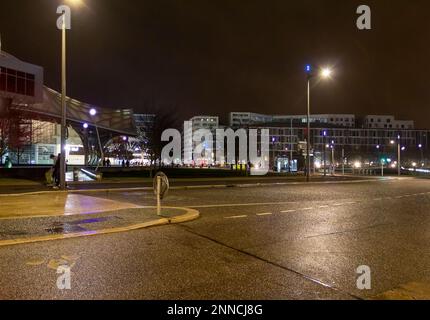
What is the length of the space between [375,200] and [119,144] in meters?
91.4

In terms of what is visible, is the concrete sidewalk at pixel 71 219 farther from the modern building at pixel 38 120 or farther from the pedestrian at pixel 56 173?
the modern building at pixel 38 120

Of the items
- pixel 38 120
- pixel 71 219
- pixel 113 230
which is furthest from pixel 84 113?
pixel 113 230

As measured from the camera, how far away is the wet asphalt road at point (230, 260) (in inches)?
225

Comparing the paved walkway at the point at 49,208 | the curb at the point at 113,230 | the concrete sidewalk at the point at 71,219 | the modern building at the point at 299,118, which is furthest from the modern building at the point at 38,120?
the modern building at the point at 299,118

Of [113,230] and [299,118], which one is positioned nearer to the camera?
[113,230]

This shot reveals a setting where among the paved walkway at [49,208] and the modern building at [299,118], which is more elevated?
the modern building at [299,118]

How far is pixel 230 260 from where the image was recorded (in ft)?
24.4

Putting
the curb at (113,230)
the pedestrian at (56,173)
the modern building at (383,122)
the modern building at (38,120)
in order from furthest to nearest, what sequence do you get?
the modern building at (383,122), the modern building at (38,120), the pedestrian at (56,173), the curb at (113,230)

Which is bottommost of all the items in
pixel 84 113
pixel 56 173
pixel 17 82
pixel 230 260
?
pixel 230 260

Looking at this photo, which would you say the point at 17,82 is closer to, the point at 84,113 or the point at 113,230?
the point at 84,113

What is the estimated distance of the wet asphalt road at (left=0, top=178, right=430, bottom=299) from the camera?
572 centimetres

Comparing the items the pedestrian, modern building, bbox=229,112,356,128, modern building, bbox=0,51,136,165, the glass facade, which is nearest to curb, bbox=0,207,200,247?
the pedestrian
